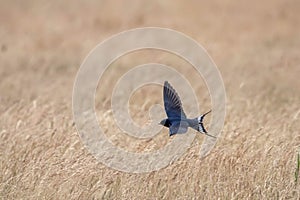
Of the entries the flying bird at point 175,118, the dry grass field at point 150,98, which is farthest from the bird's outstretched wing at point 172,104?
the dry grass field at point 150,98

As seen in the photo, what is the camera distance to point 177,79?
32.5 feet

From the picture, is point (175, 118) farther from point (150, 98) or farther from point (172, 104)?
point (150, 98)

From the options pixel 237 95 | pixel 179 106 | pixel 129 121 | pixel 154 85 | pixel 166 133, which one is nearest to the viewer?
pixel 179 106

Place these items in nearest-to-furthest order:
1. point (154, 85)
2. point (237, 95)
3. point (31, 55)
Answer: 1. point (237, 95)
2. point (154, 85)
3. point (31, 55)

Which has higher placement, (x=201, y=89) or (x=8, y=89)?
(x=8, y=89)

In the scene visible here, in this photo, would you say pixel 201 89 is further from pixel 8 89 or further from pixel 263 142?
pixel 263 142

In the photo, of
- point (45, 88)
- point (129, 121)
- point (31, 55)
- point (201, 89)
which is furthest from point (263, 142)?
point (31, 55)

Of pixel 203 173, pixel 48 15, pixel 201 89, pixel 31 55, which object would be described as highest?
pixel 48 15

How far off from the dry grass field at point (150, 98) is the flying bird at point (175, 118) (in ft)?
1.13

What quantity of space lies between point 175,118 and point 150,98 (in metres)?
3.36

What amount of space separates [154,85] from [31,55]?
3.36m

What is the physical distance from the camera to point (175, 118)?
5348 millimetres

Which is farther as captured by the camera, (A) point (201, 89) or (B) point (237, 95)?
(A) point (201, 89)

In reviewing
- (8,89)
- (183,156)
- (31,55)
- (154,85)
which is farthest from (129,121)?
(31,55)
